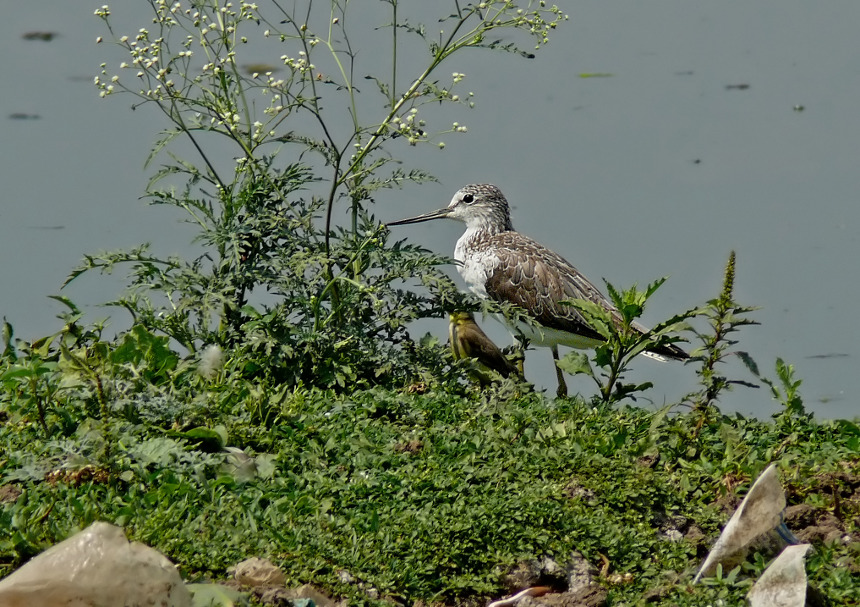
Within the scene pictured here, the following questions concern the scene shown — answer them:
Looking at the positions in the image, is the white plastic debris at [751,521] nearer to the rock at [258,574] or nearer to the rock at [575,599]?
the rock at [575,599]

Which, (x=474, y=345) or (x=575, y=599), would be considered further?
(x=474, y=345)

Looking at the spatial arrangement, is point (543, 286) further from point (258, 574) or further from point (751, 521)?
point (258, 574)

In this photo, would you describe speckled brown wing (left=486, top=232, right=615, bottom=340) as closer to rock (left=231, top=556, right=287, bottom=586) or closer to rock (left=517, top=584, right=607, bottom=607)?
rock (left=517, top=584, right=607, bottom=607)

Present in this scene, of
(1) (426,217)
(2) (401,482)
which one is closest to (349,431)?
(2) (401,482)

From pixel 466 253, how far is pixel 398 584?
210 inches

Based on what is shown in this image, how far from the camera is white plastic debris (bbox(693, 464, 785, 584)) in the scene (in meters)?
5.14

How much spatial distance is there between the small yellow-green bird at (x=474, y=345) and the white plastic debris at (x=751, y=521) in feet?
9.92

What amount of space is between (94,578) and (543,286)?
5.48 m

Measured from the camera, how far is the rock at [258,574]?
15.4 ft

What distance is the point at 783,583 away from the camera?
4.81 metres

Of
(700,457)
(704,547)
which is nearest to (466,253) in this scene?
(700,457)

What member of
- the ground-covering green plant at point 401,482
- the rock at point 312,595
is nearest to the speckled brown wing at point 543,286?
the ground-covering green plant at point 401,482

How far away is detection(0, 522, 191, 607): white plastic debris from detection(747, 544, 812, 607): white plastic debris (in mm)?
2358

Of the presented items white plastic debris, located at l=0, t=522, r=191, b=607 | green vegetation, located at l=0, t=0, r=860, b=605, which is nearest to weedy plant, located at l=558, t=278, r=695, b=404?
green vegetation, located at l=0, t=0, r=860, b=605
